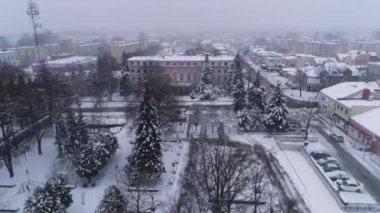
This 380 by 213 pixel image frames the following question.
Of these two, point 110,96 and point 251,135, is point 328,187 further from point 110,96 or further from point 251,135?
point 110,96

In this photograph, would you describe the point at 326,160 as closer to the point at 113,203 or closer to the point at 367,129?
the point at 367,129

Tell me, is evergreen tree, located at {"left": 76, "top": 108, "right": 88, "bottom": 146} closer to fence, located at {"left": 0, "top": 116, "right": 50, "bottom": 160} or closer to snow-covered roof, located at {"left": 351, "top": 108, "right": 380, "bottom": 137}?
fence, located at {"left": 0, "top": 116, "right": 50, "bottom": 160}

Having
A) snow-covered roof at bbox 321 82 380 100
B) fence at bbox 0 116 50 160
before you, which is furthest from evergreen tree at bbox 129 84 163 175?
snow-covered roof at bbox 321 82 380 100

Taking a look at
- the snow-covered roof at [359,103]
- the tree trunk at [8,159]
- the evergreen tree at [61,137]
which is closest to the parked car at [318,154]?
the snow-covered roof at [359,103]

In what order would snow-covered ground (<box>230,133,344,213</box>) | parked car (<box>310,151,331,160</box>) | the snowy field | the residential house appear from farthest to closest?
the residential house → parked car (<box>310,151,331,160</box>) → the snowy field → snow-covered ground (<box>230,133,344,213</box>)

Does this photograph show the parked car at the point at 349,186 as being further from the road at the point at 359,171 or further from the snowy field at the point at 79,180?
the snowy field at the point at 79,180

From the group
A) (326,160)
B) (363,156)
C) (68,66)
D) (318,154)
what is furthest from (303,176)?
(68,66)

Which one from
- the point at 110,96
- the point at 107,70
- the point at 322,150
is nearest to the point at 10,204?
the point at 322,150
